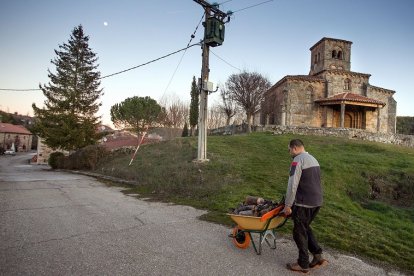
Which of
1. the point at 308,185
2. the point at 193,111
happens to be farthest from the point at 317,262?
the point at 193,111

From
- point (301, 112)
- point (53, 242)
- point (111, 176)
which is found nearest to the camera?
point (53, 242)

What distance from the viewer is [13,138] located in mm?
74750

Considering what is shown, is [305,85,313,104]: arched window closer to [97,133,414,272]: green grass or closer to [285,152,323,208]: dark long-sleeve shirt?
[97,133,414,272]: green grass

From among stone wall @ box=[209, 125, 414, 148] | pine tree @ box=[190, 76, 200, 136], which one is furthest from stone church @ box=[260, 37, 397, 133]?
pine tree @ box=[190, 76, 200, 136]

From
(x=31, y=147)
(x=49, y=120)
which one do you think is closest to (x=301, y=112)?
(x=49, y=120)

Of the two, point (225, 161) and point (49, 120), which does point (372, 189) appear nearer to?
point (225, 161)

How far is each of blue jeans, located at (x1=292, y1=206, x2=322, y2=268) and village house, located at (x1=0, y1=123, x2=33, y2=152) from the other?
269ft

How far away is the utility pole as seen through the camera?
40.6ft

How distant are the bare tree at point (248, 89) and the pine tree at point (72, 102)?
15077 millimetres

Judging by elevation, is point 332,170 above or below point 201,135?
below

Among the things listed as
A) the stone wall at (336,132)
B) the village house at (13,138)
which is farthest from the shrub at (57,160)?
the village house at (13,138)

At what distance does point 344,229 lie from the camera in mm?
6223

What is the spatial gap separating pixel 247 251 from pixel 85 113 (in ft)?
94.4

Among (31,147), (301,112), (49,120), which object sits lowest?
(31,147)
